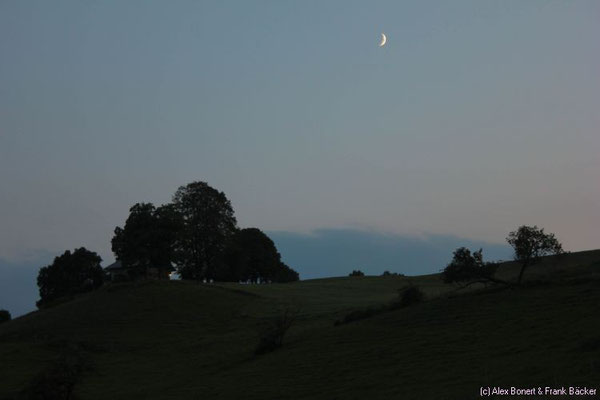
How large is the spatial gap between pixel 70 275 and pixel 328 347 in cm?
11277

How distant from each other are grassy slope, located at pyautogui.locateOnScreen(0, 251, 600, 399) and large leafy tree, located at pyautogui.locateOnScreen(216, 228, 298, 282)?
42257 mm

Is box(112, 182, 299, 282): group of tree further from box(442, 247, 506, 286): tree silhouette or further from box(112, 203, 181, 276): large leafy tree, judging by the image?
box(442, 247, 506, 286): tree silhouette

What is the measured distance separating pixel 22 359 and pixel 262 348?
80.2 feet

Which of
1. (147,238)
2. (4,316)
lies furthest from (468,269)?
(4,316)

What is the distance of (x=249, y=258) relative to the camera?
13288cm

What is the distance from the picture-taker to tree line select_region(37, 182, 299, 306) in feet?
370

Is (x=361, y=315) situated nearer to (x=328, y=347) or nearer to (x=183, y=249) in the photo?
(x=328, y=347)

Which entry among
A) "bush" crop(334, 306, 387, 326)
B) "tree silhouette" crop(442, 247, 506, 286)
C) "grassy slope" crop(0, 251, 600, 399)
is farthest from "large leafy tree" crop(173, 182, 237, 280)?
"tree silhouette" crop(442, 247, 506, 286)

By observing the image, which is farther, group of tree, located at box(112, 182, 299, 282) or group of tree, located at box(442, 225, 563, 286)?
group of tree, located at box(112, 182, 299, 282)

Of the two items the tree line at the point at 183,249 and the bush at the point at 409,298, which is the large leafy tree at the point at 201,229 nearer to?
the tree line at the point at 183,249

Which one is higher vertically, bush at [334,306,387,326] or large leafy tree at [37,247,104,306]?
large leafy tree at [37,247,104,306]

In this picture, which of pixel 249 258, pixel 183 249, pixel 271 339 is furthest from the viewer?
pixel 249 258

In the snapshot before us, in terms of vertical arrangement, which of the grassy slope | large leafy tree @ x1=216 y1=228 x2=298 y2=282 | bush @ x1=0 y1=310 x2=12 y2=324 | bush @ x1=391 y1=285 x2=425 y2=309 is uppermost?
large leafy tree @ x1=216 y1=228 x2=298 y2=282

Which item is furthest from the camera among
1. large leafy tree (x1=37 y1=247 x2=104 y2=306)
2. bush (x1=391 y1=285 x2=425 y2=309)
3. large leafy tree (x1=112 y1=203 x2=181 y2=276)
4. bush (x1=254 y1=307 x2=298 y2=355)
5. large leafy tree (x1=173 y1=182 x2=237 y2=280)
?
large leafy tree (x1=37 y1=247 x2=104 y2=306)
